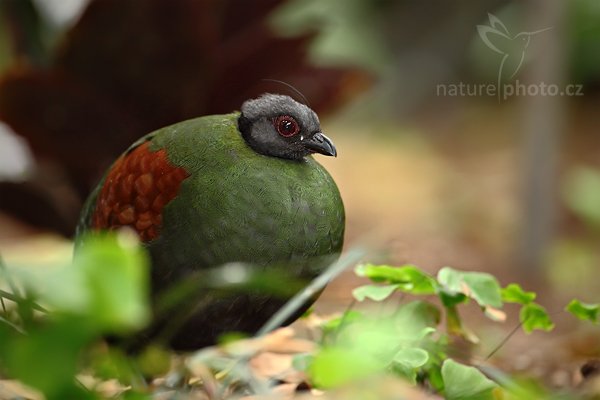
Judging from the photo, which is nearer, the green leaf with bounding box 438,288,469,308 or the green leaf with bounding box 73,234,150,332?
the green leaf with bounding box 73,234,150,332

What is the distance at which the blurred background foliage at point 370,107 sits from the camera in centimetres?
319

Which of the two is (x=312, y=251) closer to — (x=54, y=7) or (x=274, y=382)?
(x=274, y=382)

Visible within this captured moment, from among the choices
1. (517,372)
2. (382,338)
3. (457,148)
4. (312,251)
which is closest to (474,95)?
(457,148)

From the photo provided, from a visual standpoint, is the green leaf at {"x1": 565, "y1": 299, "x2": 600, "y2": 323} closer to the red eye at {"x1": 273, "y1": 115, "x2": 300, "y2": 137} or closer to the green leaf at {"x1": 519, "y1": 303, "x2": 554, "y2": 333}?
the green leaf at {"x1": 519, "y1": 303, "x2": 554, "y2": 333}

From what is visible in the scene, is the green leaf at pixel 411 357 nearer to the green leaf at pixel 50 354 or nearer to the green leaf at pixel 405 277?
the green leaf at pixel 405 277

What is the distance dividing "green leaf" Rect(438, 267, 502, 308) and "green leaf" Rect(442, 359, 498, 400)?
0.24 m

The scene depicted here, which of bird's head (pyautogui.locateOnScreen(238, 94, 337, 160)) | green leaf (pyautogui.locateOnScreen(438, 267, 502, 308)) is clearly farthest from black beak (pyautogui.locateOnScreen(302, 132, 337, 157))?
green leaf (pyautogui.locateOnScreen(438, 267, 502, 308))

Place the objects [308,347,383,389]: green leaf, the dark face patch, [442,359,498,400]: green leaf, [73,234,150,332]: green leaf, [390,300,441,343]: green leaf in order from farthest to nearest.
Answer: the dark face patch
[390,300,441,343]: green leaf
[442,359,498,400]: green leaf
[308,347,383,389]: green leaf
[73,234,150,332]: green leaf

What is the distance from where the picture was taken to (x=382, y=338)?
42.9 inches

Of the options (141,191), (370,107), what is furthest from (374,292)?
(370,107)

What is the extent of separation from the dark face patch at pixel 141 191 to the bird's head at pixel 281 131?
159 millimetres

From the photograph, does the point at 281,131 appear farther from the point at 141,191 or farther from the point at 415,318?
the point at 415,318

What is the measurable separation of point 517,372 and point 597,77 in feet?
16.1

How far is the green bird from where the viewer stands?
1.71 m
